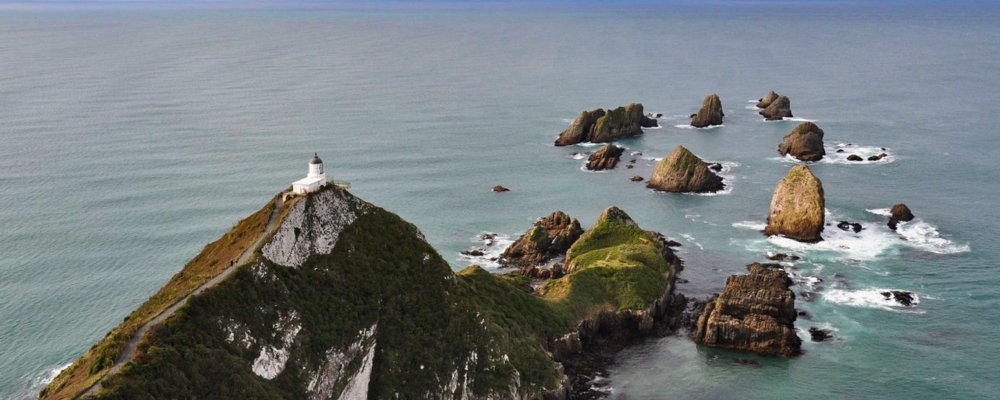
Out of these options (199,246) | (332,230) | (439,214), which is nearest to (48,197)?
(199,246)

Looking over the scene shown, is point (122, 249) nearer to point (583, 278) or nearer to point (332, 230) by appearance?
point (332, 230)

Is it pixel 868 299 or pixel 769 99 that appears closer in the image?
pixel 868 299

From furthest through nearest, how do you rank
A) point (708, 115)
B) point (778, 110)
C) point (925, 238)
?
point (778, 110) → point (708, 115) → point (925, 238)

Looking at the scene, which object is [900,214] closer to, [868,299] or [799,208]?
[799,208]

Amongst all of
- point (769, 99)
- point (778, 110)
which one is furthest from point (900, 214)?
point (769, 99)

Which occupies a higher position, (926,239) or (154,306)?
(154,306)

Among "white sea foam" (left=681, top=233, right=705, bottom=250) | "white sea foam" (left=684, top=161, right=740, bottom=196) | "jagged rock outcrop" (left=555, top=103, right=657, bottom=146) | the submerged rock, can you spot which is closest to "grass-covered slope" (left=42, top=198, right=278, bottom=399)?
the submerged rock

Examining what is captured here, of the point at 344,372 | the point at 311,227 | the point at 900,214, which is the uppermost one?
the point at 311,227
